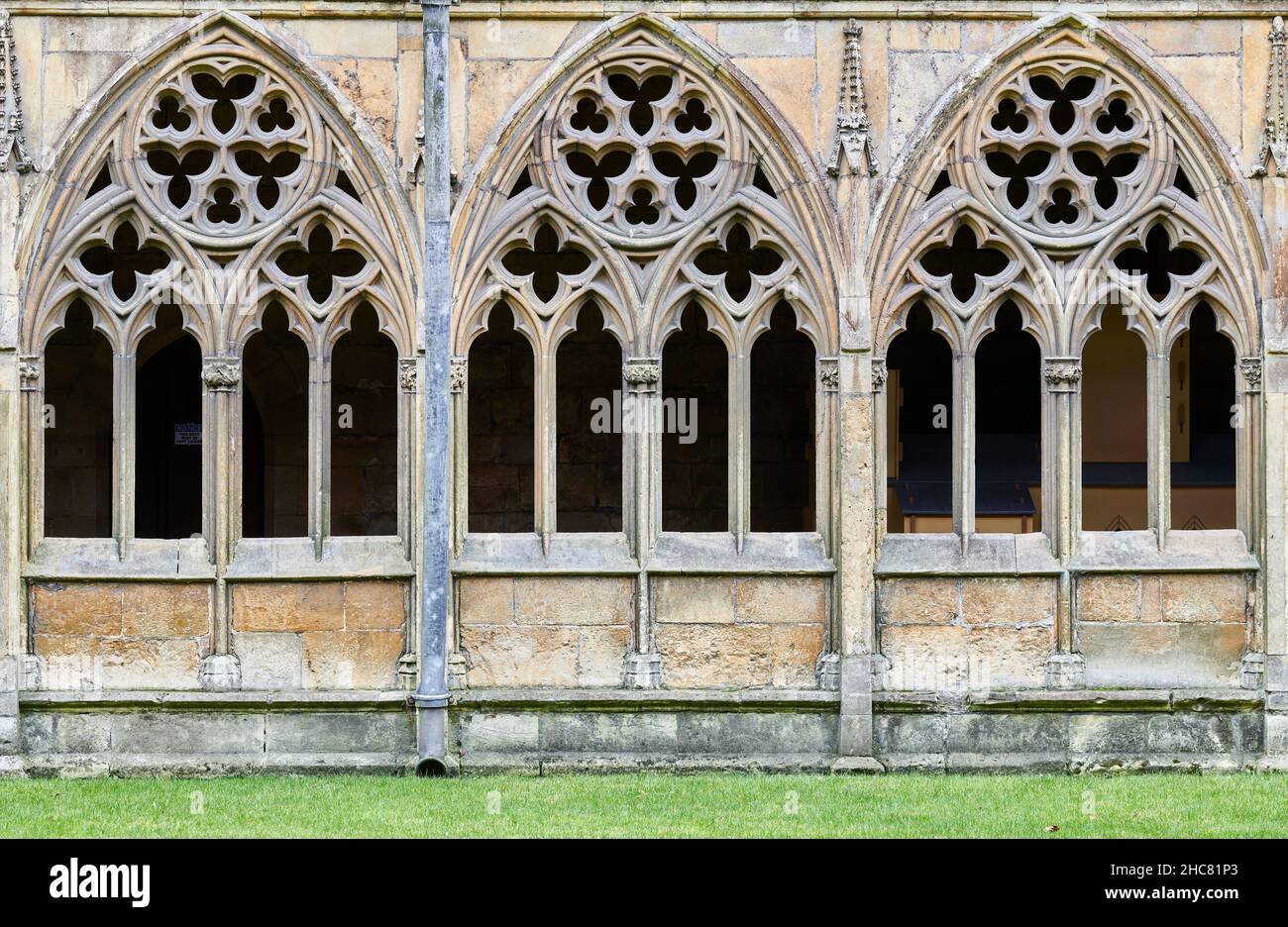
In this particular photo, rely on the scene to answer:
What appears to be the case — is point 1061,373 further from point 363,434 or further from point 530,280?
point 363,434

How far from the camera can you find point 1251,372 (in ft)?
35.2

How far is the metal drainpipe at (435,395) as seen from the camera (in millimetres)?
10469

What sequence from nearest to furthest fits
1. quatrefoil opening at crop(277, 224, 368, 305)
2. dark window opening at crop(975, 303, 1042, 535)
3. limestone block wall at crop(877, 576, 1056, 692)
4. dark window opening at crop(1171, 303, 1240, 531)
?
limestone block wall at crop(877, 576, 1056, 692)
quatrefoil opening at crop(277, 224, 368, 305)
dark window opening at crop(1171, 303, 1240, 531)
dark window opening at crop(975, 303, 1042, 535)

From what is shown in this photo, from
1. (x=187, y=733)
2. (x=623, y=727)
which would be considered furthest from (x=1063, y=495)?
(x=187, y=733)

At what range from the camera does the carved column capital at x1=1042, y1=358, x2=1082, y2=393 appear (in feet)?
35.3

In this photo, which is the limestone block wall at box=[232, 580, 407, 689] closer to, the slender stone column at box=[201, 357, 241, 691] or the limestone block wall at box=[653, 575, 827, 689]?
the slender stone column at box=[201, 357, 241, 691]

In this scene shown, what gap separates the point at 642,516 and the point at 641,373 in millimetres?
819

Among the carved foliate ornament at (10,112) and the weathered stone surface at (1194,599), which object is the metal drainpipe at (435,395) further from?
the weathered stone surface at (1194,599)

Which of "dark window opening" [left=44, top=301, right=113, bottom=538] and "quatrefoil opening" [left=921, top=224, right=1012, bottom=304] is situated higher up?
"quatrefoil opening" [left=921, top=224, right=1012, bottom=304]

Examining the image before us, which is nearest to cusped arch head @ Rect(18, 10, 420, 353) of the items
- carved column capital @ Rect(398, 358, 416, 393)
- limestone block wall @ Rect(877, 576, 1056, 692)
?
carved column capital @ Rect(398, 358, 416, 393)

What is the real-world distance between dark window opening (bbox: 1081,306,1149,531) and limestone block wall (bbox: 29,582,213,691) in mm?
7413

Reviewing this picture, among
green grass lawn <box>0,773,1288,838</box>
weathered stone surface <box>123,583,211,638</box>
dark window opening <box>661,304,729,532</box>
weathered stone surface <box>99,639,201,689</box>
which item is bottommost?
green grass lawn <box>0,773,1288,838</box>

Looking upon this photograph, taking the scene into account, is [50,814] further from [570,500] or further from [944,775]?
[570,500]

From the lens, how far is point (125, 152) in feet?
35.0
